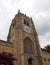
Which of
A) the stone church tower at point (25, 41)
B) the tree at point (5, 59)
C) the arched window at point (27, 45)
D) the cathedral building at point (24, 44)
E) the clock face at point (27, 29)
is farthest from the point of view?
the clock face at point (27, 29)

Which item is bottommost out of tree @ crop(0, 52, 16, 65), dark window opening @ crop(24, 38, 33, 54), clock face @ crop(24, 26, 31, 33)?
tree @ crop(0, 52, 16, 65)

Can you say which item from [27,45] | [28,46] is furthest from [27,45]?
[28,46]

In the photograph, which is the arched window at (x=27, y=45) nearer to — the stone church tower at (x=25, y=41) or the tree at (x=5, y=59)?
the stone church tower at (x=25, y=41)

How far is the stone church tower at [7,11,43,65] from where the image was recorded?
33.6 metres

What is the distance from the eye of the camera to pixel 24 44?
36125mm

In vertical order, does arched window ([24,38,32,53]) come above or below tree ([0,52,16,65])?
above

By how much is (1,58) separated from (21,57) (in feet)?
24.3

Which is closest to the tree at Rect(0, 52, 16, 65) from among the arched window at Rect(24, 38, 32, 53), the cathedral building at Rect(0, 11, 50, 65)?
the cathedral building at Rect(0, 11, 50, 65)

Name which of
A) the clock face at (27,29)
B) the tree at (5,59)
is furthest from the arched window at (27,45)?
the tree at (5,59)

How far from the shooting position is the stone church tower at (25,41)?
33.6m

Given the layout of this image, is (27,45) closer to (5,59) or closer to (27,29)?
(27,29)

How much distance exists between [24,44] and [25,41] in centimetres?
126

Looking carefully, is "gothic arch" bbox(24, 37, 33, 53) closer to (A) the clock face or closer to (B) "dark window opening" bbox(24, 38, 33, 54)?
(B) "dark window opening" bbox(24, 38, 33, 54)

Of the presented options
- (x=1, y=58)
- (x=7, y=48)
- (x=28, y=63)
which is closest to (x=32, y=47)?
(x=28, y=63)
